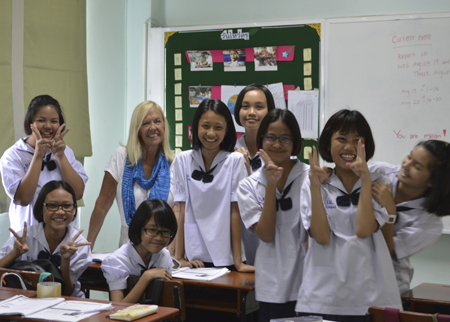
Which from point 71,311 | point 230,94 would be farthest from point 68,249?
point 230,94

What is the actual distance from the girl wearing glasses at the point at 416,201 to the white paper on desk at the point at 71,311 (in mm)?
1289

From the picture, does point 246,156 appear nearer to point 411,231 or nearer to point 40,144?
point 411,231

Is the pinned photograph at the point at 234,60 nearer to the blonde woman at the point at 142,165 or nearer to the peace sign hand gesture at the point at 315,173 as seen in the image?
the blonde woman at the point at 142,165

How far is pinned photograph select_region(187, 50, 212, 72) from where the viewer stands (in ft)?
15.1

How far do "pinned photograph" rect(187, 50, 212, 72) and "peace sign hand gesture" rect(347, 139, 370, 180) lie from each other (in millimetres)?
2730

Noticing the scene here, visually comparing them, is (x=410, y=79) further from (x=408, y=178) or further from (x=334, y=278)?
(x=334, y=278)

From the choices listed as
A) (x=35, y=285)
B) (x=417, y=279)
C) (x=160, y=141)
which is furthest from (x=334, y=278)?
(x=417, y=279)

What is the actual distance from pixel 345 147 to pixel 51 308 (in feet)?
4.70

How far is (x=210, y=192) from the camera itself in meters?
2.88

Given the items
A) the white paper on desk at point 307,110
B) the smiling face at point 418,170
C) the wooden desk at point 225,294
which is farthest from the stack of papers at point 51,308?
the white paper on desk at point 307,110

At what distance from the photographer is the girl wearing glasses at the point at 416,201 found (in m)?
2.16

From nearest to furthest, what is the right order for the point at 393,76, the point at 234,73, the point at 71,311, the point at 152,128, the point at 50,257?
the point at 71,311 < the point at 50,257 < the point at 152,128 < the point at 393,76 < the point at 234,73

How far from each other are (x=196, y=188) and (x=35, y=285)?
1056mm

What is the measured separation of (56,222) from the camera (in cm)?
262
